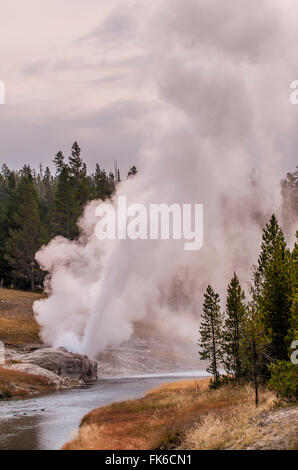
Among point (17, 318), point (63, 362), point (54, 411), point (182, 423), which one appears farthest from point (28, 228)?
point (182, 423)

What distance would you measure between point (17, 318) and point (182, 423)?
194 ft

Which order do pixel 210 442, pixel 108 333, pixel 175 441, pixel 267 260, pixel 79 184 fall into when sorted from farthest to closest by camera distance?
pixel 79 184 < pixel 108 333 < pixel 267 260 < pixel 175 441 < pixel 210 442

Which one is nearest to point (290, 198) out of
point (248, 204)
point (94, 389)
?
point (248, 204)

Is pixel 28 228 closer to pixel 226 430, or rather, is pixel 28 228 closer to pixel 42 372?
pixel 42 372

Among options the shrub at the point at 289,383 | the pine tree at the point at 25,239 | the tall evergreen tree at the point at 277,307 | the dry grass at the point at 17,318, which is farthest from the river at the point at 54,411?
the pine tree at the point at 25,239

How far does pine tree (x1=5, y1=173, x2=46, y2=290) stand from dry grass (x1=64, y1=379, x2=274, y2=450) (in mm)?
61125

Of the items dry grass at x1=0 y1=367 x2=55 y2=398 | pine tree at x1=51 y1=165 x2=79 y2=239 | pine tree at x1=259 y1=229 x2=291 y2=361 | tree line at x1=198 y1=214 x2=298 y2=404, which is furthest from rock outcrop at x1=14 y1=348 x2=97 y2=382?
pine tree at x1=51 y1=165 x2=79 y2=239

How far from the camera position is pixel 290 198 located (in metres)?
170

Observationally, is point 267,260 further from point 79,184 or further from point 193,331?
point 79,184

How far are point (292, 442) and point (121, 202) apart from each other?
288 feet

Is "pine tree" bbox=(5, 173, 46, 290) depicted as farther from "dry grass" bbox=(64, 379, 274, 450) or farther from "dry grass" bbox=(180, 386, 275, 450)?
"dry grass" bbox=(180, 386, 275, 450)

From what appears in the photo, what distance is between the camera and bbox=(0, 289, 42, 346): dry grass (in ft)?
248

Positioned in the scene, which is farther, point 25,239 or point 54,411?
point 25,239

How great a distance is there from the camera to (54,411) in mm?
41469
